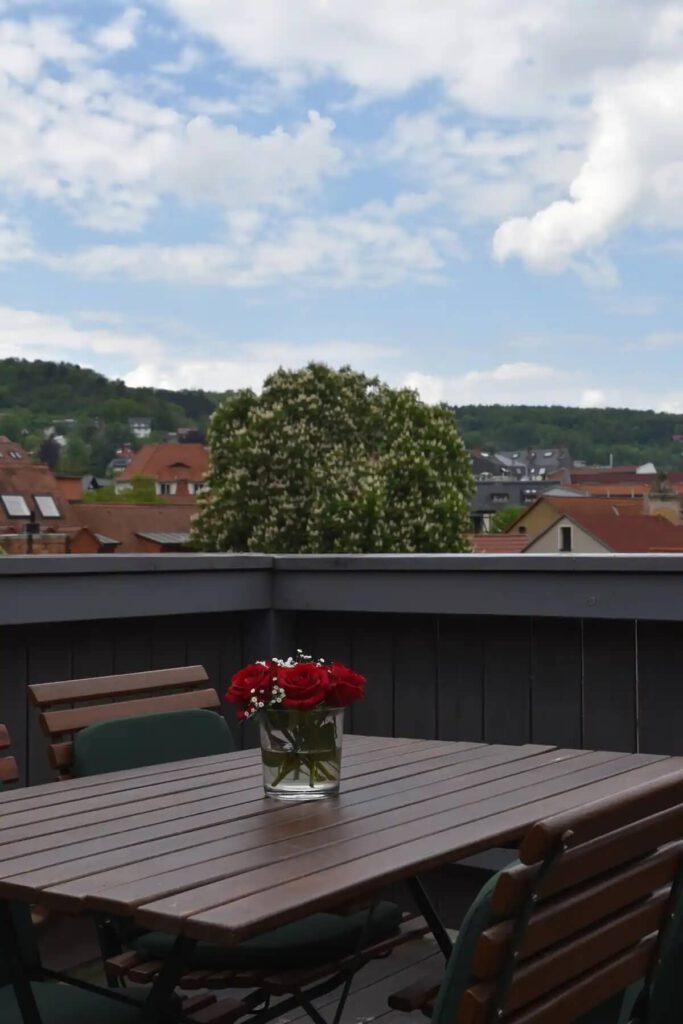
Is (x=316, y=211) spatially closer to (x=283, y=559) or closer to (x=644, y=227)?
(x=644, y=227)

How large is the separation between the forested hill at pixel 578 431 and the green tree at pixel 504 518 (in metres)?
17.1

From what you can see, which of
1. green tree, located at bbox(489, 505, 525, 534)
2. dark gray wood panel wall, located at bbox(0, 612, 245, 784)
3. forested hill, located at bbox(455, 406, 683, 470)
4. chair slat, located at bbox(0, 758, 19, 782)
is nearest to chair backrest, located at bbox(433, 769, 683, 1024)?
chair slat, located at bbox(0, 758, 19, 782)

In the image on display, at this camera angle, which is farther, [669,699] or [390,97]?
[390,97]

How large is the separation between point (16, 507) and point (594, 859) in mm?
52241

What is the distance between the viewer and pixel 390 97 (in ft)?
115

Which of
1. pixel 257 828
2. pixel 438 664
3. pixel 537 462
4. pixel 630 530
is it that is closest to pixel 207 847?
pixel 257 828

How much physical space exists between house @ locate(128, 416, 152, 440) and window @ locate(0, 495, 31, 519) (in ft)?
42.6

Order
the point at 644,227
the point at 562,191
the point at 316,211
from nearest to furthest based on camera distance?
the point at 644,227 < the point at 316,211 < the point at 562,191

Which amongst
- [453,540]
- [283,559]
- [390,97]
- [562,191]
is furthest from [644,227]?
[283,559]

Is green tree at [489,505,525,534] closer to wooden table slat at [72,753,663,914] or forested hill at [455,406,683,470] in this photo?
forested hill at [455,406,683,470]

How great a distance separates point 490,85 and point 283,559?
31.9 m

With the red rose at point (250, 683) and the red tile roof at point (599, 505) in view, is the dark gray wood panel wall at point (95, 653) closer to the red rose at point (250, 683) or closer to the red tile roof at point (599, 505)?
the red rose at point (250, 683)

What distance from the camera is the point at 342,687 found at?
214 cm

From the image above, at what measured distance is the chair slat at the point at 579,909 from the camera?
1.36 meters
